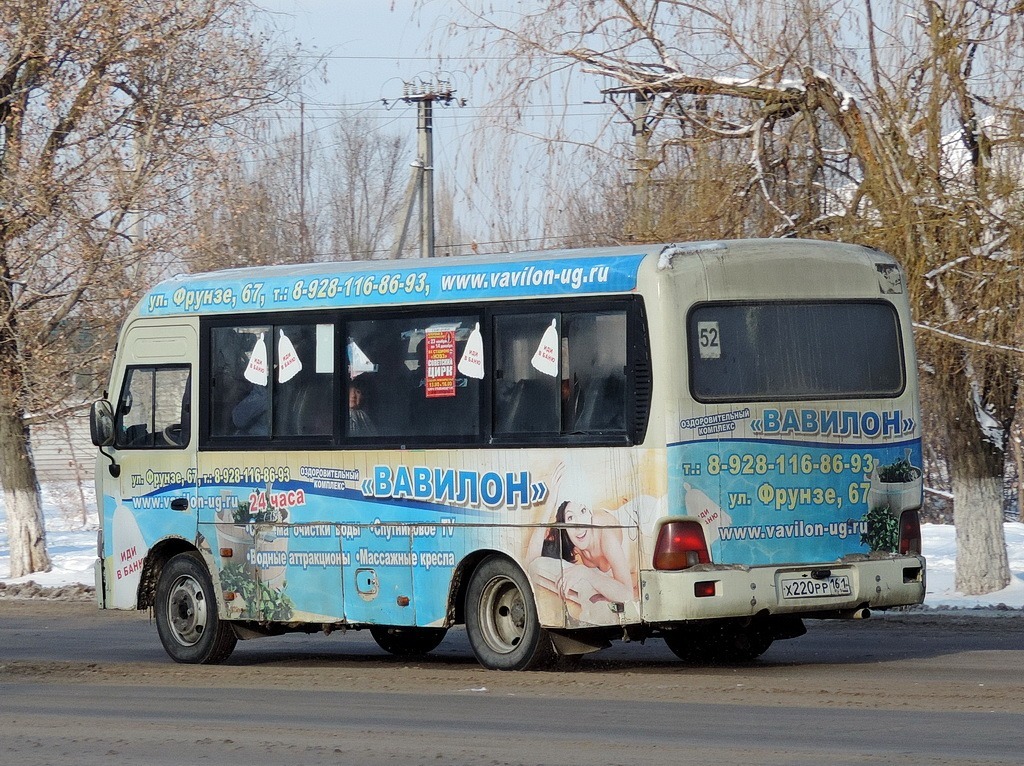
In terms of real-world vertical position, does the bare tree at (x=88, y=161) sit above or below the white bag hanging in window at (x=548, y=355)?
above

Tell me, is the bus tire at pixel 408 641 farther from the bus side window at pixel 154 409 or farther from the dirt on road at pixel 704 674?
the bus side window at pixel 154 409

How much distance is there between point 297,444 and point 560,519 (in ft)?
7.72

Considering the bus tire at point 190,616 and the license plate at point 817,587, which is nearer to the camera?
the license plate at point 817,587

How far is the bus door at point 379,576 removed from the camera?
477 inches

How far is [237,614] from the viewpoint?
13.1m

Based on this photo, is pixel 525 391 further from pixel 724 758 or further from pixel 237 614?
pixel 724 758

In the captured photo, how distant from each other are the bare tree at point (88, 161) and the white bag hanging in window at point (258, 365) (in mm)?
10508

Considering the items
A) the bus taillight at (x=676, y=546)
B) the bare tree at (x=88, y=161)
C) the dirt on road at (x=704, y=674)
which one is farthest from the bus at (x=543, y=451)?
the bare tree at (x=88, y=161)

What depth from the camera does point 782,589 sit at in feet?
36.2

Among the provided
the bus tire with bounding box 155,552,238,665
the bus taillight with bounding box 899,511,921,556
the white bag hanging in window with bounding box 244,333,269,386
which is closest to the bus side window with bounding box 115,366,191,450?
the white bag hanging in window with bounding box 244,333,269,386

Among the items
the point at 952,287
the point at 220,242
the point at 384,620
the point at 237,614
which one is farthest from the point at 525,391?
the point at 220,242

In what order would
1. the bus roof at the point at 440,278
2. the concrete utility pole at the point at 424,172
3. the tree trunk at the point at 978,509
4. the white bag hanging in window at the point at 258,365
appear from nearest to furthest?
the bus roof at the point at 440,278 < the white bag hanging in window at the point at 258,365 < the tree trunk at the point at 978,509 < the concrete utility pole at the point at 424,172

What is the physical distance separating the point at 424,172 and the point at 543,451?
20.8 m

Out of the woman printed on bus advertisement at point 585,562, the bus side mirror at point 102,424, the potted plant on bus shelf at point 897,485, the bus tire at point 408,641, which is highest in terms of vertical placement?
the bus side mirror at point 102,424
